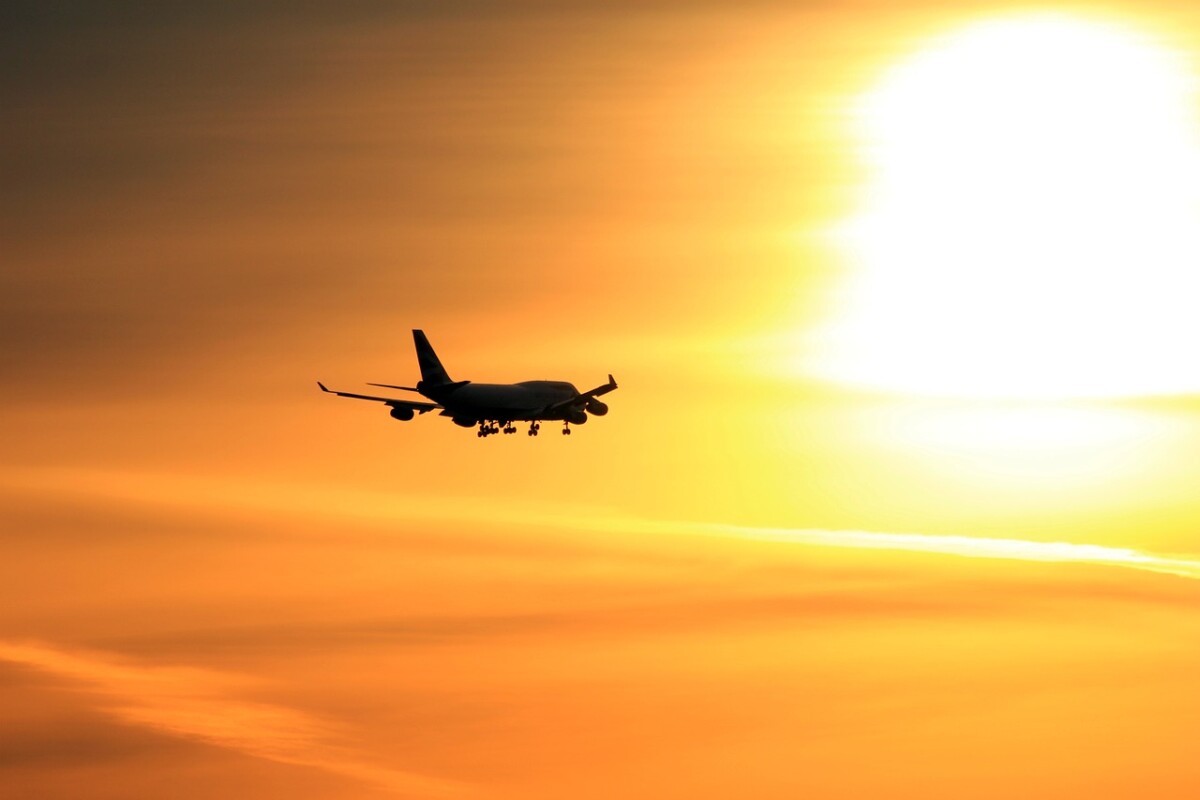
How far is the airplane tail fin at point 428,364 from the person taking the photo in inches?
7771

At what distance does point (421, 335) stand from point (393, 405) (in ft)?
35.2

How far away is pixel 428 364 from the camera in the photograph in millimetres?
198250

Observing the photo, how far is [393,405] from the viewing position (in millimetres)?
192875

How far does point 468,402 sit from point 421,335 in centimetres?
1370

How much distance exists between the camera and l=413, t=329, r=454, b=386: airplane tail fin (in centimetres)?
19738

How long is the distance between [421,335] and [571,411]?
20.3 m

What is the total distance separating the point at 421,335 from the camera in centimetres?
19938

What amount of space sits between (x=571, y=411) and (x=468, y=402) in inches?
486

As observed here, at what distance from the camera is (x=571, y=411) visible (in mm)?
194625
